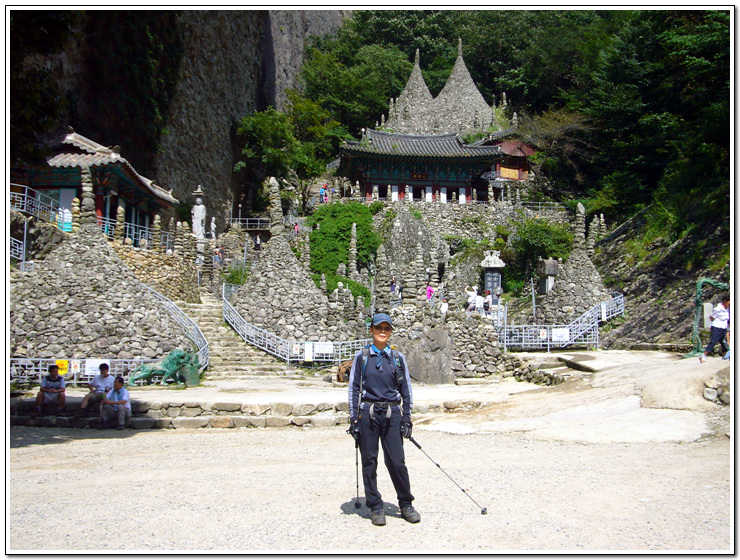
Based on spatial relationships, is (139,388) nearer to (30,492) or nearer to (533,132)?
(30,492)

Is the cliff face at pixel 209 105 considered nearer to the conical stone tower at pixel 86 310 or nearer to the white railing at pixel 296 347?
the conical stone tower at pixel 86 310

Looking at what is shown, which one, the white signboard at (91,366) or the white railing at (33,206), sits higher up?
the white railing at (33,206)

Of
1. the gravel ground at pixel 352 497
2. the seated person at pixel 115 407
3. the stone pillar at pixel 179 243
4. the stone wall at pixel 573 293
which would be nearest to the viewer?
the gravel ground at pixel 352 497

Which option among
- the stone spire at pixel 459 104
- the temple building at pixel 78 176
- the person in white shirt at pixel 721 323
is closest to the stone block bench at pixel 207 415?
the person in white shirt at pixel 721 323

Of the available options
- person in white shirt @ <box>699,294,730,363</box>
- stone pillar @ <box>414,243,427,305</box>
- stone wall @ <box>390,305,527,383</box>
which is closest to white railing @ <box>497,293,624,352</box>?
stone wall @ <box>390,305,527,383</box>

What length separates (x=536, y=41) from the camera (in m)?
51.2

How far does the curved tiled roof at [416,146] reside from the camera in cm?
3938

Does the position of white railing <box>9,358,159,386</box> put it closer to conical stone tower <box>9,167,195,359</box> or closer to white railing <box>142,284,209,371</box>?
conical stone tower <box>9,167,195,359</box>

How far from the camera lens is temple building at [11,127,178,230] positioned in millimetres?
20859

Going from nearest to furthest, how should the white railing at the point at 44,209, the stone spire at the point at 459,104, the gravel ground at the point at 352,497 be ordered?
the gravel ground at the point at 352,497 < the white railing at the point at 44,209 < the stone spire at the point at 459,104

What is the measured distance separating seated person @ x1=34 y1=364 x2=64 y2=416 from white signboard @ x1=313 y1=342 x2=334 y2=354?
24.4ft

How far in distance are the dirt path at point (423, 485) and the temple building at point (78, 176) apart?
44.6 ft

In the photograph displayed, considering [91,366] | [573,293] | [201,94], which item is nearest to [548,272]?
[573,293]

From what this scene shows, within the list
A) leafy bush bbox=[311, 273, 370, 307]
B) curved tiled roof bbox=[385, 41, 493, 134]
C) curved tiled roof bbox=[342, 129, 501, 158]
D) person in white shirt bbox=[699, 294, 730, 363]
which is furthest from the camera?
curved tiled roof bbox=[385, 41, 493, 134]
